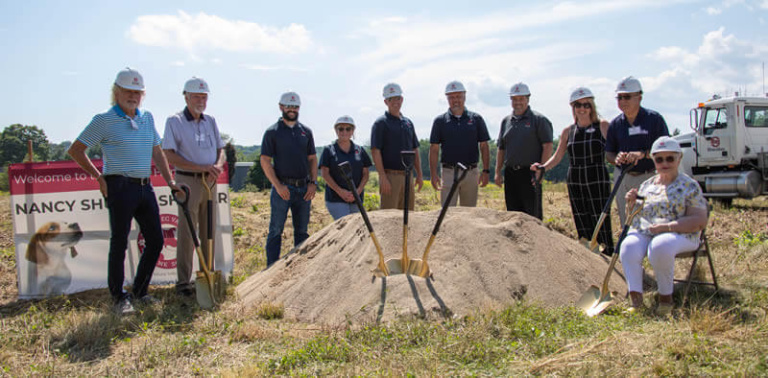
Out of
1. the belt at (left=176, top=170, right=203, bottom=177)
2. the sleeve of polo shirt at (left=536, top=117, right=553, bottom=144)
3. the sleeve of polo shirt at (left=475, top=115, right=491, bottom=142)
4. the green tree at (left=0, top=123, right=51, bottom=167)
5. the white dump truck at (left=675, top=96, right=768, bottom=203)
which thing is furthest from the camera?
the green tree at (left=0, top=123, right=51, bottom=167)

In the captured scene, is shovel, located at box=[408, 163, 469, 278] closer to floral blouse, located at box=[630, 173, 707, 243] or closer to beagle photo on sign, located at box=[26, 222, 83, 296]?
floral blouse, located at box=[630, 173, 707, 243]

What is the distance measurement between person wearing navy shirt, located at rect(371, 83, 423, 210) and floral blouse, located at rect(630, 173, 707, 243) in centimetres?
235

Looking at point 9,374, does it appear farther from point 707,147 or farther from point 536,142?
point 707,147

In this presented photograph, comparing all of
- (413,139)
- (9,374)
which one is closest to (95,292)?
(9,374)

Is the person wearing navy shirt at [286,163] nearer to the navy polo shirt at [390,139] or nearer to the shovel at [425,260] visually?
the navy polo shirt at [390,139]

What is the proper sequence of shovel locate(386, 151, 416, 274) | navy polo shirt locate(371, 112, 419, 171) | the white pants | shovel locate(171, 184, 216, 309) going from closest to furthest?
the white pants, shovel locate(386, 151, 416, 274), shovel locate(171, 184, 216, 309), navy polo shirt locate(371, 112, 419, 171)

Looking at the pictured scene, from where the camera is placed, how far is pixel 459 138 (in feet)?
19.7

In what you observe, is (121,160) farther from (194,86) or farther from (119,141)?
(194,86)

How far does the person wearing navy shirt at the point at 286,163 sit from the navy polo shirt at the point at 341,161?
0.94 ft

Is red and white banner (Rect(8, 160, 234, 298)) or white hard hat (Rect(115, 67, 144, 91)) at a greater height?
white hard hat (Rect(115, 67, 144, 91))

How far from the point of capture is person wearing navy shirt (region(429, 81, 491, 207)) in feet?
19.7

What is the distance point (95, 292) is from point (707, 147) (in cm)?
1184

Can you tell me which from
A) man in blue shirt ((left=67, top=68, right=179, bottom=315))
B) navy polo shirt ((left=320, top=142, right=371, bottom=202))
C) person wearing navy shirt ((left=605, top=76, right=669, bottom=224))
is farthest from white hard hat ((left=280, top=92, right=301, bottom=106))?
person wearing navy shirt ((left=605, top=76, right=669, bottom=224))

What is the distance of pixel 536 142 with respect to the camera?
5.91m
